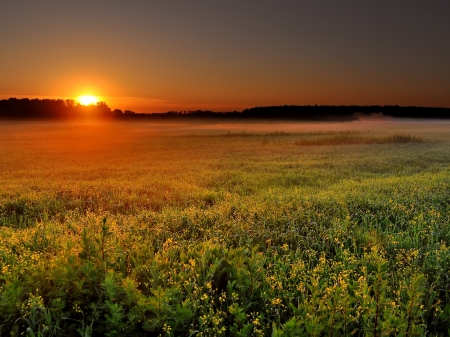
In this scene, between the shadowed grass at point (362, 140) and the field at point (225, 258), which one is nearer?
the field at point (225, 258)

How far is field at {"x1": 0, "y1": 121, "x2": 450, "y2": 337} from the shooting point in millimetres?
3717

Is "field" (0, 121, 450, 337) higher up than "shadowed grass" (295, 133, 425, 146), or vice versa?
"shadowed grass" (295, 133, 425, 146)

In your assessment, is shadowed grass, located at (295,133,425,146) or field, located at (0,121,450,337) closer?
field, located at (0,121,450,337)

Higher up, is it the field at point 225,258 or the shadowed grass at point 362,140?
the shadowed grass at point 362,140

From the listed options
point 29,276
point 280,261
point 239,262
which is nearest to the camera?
point 29,276

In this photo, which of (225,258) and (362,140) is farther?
(362,140)

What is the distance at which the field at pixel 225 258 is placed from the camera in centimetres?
372

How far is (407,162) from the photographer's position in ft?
60.8

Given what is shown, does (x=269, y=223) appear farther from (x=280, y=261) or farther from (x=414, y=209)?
(x=414, y=209)

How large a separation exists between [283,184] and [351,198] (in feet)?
11.6

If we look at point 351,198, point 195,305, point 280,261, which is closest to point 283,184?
point 351,198

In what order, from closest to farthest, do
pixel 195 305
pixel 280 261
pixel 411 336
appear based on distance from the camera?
pixel 411 336
pixel 195 305
pixel 280 261

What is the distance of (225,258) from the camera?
5.21 meters

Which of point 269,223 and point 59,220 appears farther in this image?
point 59,220
